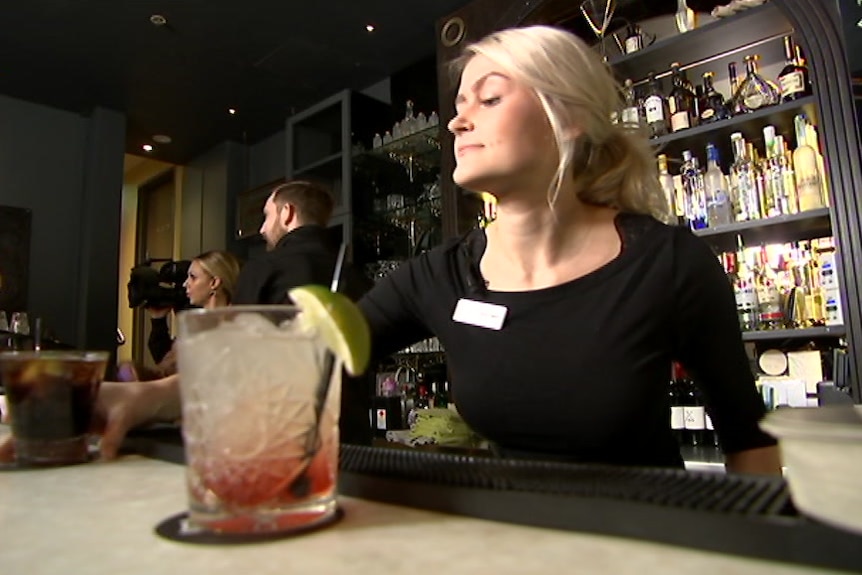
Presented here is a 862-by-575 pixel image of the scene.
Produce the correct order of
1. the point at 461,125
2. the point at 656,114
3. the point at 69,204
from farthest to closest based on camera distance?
1. the point at 69,204
2. the point at 656,114
3. the point at 461,125

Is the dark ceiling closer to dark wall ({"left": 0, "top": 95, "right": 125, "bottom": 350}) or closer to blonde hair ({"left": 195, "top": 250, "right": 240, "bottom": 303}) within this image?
dark wall ({"left": 0, "top": 95, "right": 125, "bottom": 350})

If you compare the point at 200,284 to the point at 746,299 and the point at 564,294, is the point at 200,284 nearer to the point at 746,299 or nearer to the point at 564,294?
the point at 746,299

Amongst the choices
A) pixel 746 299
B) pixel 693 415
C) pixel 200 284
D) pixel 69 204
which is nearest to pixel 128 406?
pixel 693 415

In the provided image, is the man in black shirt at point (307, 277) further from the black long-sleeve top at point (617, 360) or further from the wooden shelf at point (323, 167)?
the wooden shelf at point (323, 167)

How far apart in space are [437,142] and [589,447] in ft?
8.23

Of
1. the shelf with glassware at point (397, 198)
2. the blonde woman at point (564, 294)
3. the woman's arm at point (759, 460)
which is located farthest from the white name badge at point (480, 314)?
the shelf with glassware at point (397, 198)

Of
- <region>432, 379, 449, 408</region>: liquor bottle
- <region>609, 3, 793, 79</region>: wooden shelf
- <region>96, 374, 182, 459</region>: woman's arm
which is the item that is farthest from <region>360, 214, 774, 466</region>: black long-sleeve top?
<region>432, 379, 449, 408</region>: liquor bottle

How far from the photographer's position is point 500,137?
104 cm

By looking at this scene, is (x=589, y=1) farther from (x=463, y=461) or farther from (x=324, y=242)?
(x=463, y=461)

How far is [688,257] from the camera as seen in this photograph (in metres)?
0.98

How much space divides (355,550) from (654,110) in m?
2.30

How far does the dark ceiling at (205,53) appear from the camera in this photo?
3.14 metres

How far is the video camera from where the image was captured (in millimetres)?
4312

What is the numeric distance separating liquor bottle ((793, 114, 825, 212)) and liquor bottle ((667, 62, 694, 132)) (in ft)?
1.18
